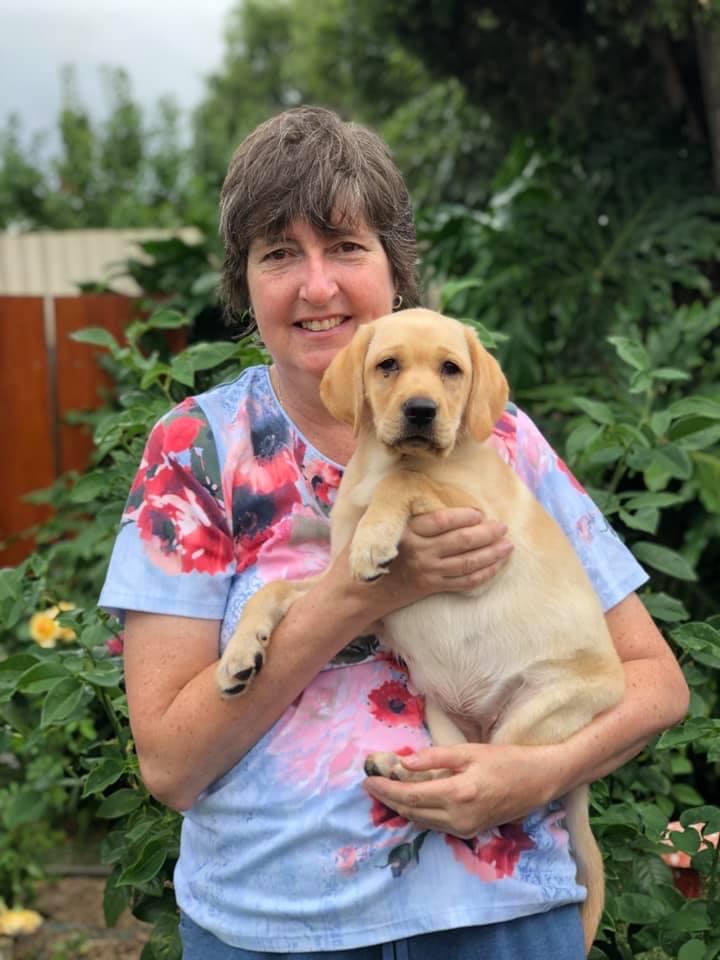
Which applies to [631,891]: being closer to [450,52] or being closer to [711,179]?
[711,179]

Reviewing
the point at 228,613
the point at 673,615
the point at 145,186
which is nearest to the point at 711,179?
the point at 673,615

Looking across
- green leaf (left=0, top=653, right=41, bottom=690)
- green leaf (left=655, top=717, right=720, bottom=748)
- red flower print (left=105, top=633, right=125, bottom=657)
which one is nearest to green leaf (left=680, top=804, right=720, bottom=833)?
green leaf (left=655, top=717, right=720, bottom=748)

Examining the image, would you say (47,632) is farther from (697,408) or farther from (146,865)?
(697,408)

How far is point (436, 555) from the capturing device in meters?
1.80

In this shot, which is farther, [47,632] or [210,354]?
[47,632]

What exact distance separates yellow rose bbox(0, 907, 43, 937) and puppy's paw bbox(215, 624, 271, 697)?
213 centimetres

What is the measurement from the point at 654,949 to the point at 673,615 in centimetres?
65

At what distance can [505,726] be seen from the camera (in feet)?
6.17

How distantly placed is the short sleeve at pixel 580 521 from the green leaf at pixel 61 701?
913 millimetres

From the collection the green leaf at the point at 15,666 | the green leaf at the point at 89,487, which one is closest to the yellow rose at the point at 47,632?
the green leaf at the point at 89,487

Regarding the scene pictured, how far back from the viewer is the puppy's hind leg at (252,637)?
1.71 metres

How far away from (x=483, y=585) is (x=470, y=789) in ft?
1.21

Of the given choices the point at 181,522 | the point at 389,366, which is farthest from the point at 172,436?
the point at 389,366

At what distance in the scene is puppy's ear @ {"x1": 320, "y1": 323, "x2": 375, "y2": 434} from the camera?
73.7 inches
